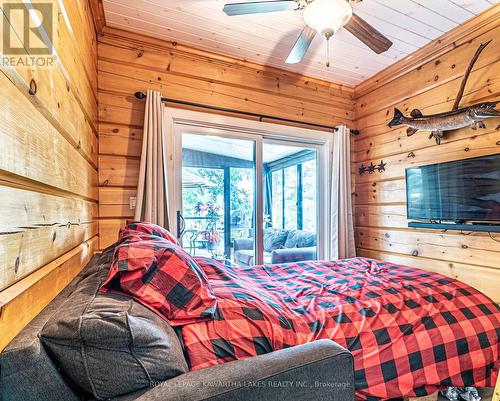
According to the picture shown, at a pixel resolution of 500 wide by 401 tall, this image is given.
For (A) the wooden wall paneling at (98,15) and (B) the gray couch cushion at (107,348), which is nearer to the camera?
(B) the gray couch cushion at (107,348)

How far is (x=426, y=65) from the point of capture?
102 inches

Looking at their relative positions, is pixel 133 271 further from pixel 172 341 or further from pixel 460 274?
pixel 460 274

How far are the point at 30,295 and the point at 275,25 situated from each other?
250cm

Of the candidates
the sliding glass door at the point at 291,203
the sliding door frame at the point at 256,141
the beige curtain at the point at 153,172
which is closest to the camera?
the beige curtain at the point at 153,172

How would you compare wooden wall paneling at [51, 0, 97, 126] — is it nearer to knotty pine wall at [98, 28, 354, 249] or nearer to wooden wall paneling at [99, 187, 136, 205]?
knotty pine wall at [98, 28, 354, 249]

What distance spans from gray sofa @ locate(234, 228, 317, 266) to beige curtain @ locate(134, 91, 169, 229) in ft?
3.08

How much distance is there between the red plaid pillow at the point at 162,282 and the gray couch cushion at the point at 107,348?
0.44 feet

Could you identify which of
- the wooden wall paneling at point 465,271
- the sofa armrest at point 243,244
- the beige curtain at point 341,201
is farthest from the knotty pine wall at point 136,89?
the wooden wall paneling at point 465,271

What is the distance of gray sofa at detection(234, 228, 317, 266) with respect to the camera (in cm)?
286

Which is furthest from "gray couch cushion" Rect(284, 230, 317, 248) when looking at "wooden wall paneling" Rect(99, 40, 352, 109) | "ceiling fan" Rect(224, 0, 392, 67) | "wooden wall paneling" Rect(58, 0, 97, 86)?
"wooden wall paneling" Rect(58, 0, 97, 86)

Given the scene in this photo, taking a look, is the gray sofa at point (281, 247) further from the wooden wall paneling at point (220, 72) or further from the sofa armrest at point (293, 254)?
the wooden wall paneling at point (220, 72)

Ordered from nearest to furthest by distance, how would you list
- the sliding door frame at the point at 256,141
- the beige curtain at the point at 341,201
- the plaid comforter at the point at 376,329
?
1. the plaid comforter at the point at 376,329
2. the sliding door frame at the point at 256,141
3. the beige curtain at the point at 341,201

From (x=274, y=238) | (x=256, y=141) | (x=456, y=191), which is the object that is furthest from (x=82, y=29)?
(x=456, y=191)

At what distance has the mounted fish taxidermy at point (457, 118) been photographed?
1.91 metres
